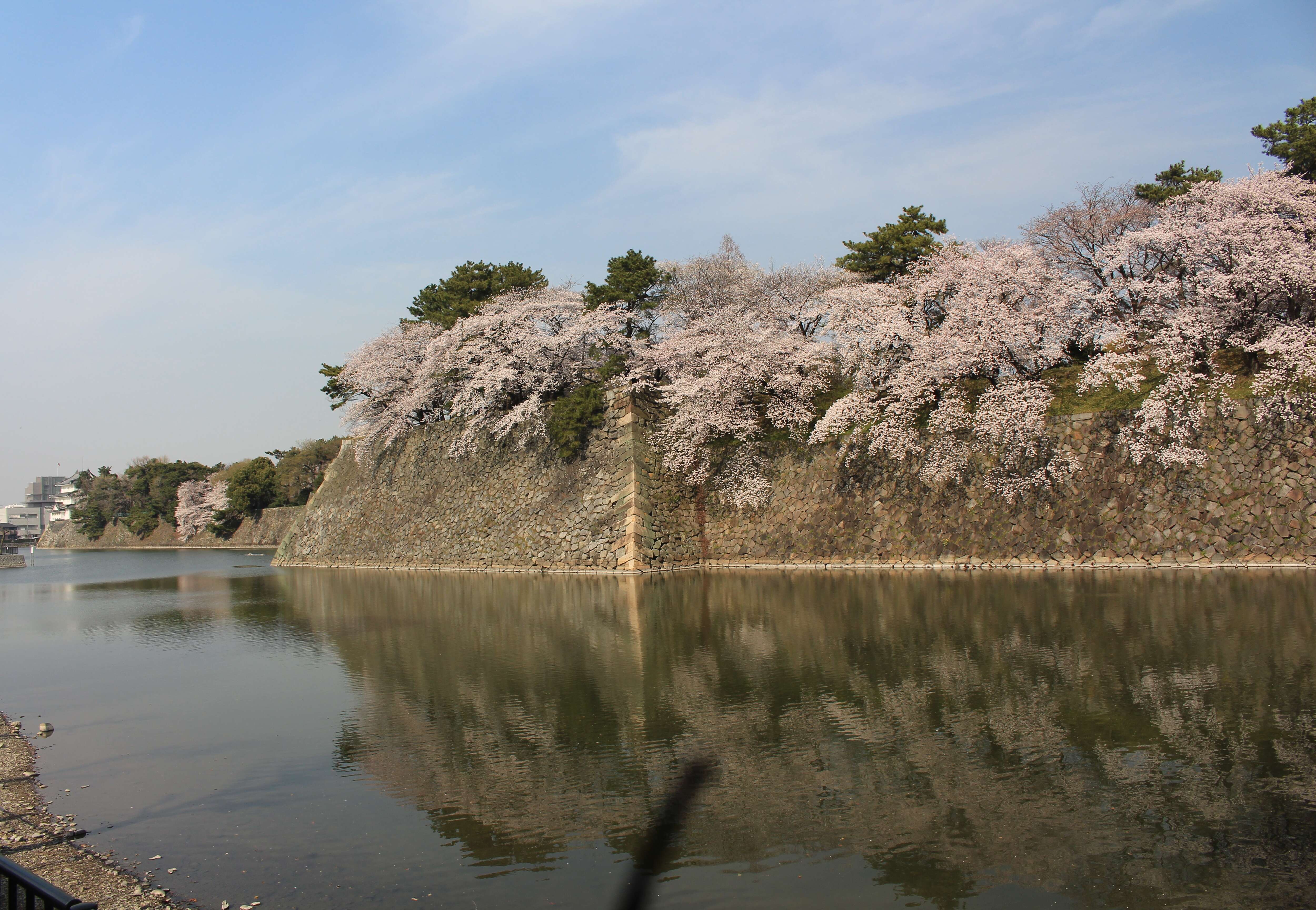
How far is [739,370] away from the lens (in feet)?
70.5

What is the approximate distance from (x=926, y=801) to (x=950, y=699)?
246cm

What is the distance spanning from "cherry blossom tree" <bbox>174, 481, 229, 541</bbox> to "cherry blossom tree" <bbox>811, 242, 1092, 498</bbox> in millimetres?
54112

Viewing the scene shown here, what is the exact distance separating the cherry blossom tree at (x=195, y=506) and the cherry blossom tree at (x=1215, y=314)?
2352 inches

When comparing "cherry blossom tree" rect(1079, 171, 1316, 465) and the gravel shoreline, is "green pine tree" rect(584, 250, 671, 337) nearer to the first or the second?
"cherry blossom tree" rect(1079, 171, 1316, 465)

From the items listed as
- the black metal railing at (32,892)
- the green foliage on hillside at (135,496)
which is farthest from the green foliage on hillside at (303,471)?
the black metal railing at (32,892)

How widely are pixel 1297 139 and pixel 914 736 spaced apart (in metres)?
22.8

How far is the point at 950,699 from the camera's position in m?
7.46

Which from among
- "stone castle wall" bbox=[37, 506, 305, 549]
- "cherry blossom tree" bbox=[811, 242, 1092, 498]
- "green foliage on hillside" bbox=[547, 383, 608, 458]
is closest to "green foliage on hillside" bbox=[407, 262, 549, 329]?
"green foliage on hillside" bbox=[547, 383, 608, 458]

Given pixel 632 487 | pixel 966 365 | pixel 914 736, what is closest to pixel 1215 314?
pixel 966 365

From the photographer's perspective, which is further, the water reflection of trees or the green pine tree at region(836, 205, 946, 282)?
the green pine tree at region(836, 205, 946, 282)

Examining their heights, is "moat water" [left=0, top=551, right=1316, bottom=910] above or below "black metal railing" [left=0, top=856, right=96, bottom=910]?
below

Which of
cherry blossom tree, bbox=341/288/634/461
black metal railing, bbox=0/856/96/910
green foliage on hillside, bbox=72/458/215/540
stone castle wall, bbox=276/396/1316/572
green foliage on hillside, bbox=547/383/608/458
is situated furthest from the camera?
green foliage on hillside, bbox=72/458/215/540

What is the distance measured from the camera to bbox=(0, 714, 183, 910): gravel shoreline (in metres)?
4.40

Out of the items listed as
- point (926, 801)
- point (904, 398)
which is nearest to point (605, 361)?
point (904, 398)
